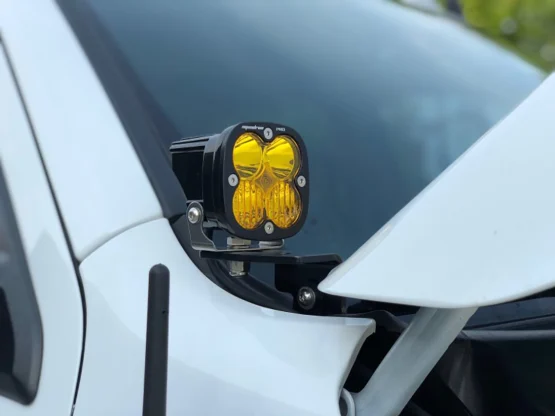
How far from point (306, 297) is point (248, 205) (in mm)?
175

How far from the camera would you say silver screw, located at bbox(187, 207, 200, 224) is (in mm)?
937

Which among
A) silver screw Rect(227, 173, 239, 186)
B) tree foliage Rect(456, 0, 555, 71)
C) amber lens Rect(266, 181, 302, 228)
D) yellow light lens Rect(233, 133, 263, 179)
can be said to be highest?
yellow light lens Rect(233, 133, 263, 179)

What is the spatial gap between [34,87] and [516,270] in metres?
0.82

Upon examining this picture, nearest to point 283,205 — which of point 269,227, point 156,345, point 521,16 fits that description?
point 269,227

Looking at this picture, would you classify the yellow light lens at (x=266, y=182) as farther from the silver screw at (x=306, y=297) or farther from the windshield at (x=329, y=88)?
the windshield at (x=329, y=88)

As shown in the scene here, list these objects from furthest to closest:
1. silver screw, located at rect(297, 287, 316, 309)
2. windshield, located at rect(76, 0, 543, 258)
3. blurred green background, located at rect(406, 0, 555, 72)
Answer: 1. blurred green background, located at rect(406, 0, 555, 72)
2. windshield, located at rect(76, 0, 543, 258)
3. silver screw, located at rect(297, 287, 316, 309)

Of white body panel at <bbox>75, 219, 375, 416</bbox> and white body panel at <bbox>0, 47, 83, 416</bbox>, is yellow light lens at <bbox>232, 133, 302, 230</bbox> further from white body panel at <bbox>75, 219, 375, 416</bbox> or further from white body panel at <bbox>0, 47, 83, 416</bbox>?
white body panel at <bbox>0, 47, 83, 416</bbox>

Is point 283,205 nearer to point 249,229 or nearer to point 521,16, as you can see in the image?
point 249,229

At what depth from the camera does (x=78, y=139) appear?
3.64ft

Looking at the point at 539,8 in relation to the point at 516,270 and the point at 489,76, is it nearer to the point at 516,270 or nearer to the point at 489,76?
the point at 489,76

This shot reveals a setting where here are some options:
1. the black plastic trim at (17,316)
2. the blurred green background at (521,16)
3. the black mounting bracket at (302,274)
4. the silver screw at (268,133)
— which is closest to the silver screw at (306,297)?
the black mounting bracket at (302,274)

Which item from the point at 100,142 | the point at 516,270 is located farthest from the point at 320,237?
the point at 516,270

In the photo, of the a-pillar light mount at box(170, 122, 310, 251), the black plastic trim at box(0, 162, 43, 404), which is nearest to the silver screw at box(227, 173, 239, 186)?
the a-pillar light mount at box(170, 122, 310, 251)

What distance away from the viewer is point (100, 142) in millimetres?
1105
